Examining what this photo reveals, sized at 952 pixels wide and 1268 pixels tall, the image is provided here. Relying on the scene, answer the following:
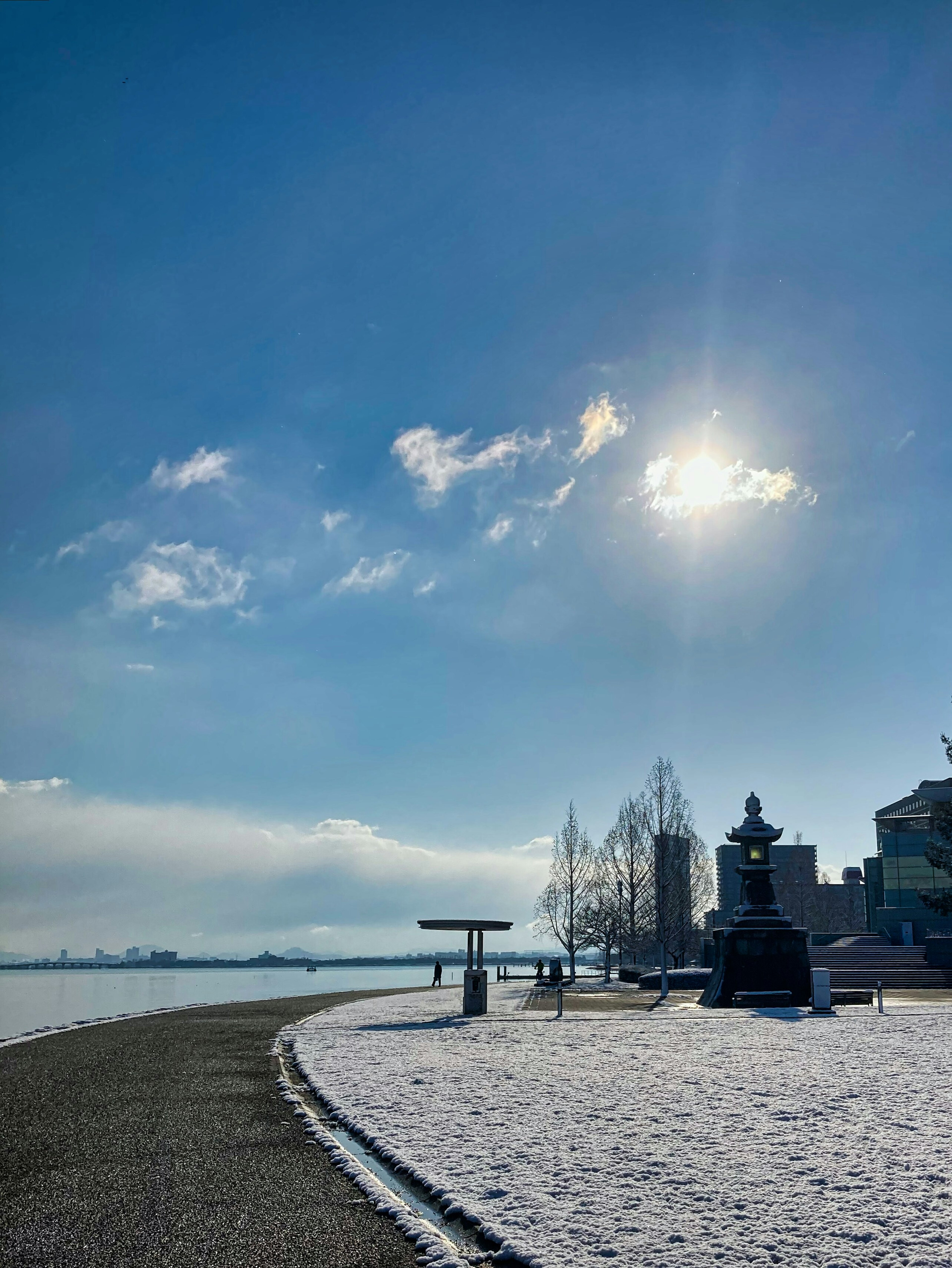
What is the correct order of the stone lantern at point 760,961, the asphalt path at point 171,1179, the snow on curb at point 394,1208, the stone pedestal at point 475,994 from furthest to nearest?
1. the stone lantern at point 760,961
2. the stone pedestal at point 475,994
3. the asphalt path at point 171,1179
4. the snow on curb at point 394,1208

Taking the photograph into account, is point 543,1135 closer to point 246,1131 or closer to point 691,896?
point 246,1131

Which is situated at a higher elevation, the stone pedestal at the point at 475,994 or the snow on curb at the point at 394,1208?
the snow on curb at the point at 394,1208

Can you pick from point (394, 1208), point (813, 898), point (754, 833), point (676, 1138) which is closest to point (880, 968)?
point (754, 833)

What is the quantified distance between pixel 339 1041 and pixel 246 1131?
9639 millimetres

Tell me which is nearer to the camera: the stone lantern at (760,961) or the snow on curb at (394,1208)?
the snow on curb at (394,1208)

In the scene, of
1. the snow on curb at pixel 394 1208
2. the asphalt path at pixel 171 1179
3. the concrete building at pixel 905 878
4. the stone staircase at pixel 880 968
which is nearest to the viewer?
the snow on curb at pixel 394 1208

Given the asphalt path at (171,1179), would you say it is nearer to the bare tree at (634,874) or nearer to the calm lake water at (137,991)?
the calm lake water at (137,991)

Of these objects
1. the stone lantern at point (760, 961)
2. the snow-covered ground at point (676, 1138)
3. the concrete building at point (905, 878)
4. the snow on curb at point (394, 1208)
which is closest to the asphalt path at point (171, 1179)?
the snow on curb at point (394, 1208)

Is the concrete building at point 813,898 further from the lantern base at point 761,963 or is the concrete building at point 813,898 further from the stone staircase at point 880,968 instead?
the lantern base at point 761,963

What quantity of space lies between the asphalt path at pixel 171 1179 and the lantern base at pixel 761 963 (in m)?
19.4


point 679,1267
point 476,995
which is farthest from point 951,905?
point 679,1267

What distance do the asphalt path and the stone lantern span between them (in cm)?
1931

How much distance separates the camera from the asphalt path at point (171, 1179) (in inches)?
265

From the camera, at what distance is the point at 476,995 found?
2653 centimetres
